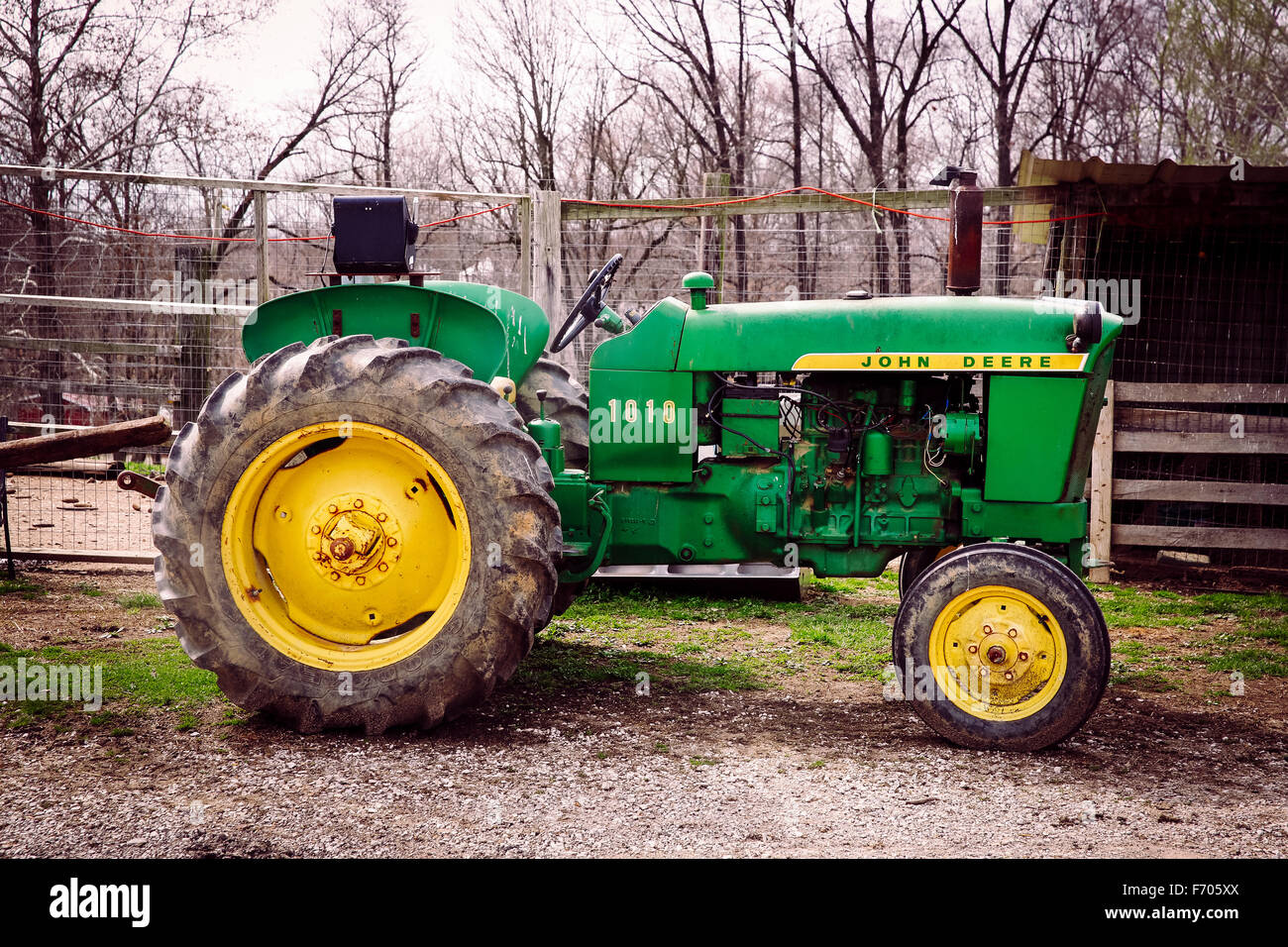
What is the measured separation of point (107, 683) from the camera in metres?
4.20

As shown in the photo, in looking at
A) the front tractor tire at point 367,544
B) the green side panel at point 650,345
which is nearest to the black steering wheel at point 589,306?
the green side panel at point 650,345

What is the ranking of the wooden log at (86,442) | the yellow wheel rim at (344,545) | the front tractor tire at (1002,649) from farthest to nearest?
the wooden log at (86,442) → the yellow wheel rim at (344,545) → the front tractor tire at (1002,649)

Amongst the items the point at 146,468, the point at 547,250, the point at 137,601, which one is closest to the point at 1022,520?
the point at 547,250

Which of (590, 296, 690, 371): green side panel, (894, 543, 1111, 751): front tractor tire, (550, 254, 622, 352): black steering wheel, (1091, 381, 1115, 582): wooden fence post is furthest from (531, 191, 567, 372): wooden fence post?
(894, 543, 1111, 751): front tractor tire

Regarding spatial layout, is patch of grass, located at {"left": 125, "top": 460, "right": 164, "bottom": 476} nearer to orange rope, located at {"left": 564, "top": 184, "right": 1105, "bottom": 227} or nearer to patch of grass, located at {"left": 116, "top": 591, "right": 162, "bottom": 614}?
patch of grass, located at {"left": 116, "top": 591, "right": 162, "bottom": 614}

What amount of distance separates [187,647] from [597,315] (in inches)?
84.4

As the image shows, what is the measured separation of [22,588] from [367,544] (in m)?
3.47

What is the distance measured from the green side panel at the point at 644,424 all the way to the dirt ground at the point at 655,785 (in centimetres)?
93

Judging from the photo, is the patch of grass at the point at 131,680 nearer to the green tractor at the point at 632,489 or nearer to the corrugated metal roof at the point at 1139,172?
the green tractor at the point at 632,489

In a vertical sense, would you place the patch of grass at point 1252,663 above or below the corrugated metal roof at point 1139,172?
below

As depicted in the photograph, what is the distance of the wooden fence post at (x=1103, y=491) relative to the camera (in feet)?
22.8

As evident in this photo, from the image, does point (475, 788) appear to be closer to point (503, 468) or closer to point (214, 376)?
point (503, 468)

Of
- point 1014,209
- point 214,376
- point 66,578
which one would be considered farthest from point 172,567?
point 1014,209

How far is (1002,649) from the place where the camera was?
3572 mm
